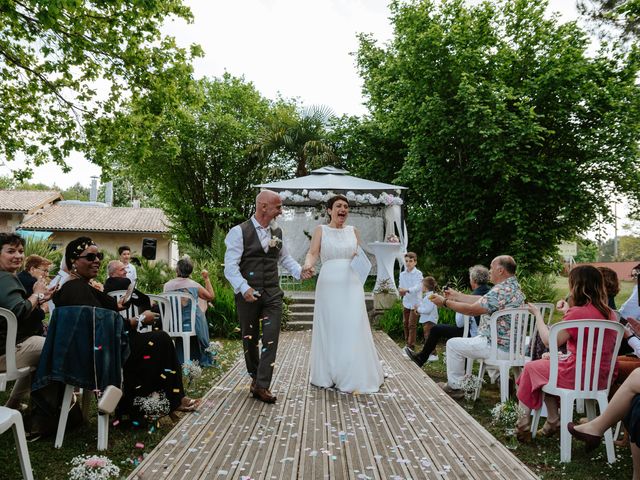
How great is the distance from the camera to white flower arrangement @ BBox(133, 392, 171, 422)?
4207 millimetres

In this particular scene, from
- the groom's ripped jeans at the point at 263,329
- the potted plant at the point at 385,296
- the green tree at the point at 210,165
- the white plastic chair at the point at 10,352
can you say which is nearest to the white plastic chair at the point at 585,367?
the groom's ripped jeans at the point at 263,329

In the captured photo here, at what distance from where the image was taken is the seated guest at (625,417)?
3.03 meters

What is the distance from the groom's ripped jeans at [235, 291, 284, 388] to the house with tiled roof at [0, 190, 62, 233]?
104 ft

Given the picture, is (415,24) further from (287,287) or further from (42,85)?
(42,85)

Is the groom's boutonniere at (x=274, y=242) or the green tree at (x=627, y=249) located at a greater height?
the green tree at (x=627, y=249)

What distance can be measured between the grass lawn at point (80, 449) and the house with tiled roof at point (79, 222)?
2749 centimetres

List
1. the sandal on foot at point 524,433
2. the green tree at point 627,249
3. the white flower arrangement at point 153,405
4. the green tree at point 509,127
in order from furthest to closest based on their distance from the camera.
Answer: the green tree at point 627,249 → the green tree at point 509,127 → the white flower arrangement at point 153,405 → the sandal on foot at point 524,433

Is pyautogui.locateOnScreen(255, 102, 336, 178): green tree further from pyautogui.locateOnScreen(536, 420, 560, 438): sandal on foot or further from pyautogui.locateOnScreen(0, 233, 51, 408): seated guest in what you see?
pyautogui.locateOnScreen(536, 420, 560, 438): sandal on foot

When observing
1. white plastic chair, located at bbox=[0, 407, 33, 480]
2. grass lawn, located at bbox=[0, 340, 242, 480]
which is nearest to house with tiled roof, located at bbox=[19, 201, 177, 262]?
grass lawn, located at bbox=[0, 340, 242, 480]

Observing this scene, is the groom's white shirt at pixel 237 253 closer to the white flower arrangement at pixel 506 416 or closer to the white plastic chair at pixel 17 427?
the white plastic chair at pixel 17 427

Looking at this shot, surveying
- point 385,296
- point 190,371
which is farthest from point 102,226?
point 190,371

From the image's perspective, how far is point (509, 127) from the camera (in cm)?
1266

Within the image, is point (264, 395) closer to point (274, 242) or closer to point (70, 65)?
point (274, 242)

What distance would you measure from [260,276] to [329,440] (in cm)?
178
